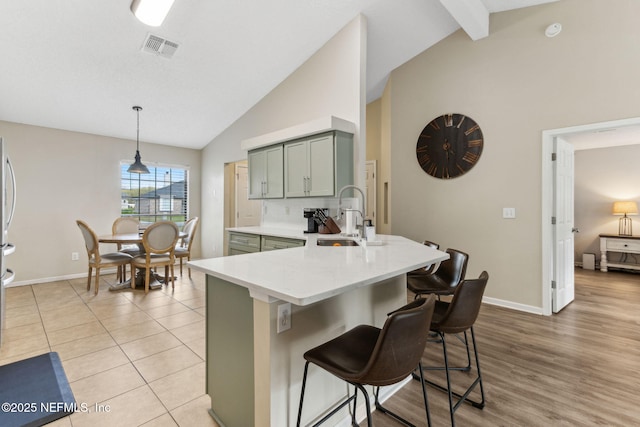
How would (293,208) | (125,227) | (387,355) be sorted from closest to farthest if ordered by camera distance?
(387,355)
(293,208)
(125,227)

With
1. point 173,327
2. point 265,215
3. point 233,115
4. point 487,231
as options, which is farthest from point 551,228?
point 233,115

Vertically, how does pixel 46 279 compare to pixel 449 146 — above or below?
below

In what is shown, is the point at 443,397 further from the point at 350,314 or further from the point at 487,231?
the point at 487,231

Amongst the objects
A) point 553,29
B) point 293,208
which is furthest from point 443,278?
point 553,29

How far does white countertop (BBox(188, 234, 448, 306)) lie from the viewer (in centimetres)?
109

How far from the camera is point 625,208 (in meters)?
5.25

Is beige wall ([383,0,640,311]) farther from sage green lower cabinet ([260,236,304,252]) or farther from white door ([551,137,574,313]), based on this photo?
sage green lower cabinet ([260,236,304,252])

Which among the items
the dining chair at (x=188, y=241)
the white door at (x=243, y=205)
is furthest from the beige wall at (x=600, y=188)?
the dining chair at (x=188, y=241)

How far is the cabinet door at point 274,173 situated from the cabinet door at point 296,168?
105 millimetres

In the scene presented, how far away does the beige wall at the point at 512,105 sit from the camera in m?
2.95

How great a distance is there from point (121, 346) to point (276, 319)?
2.13 meters

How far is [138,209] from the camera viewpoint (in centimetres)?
571

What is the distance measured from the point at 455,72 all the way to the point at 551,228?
2.23 m

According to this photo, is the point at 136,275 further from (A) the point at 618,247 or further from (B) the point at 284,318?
(A) the point at 618,247
